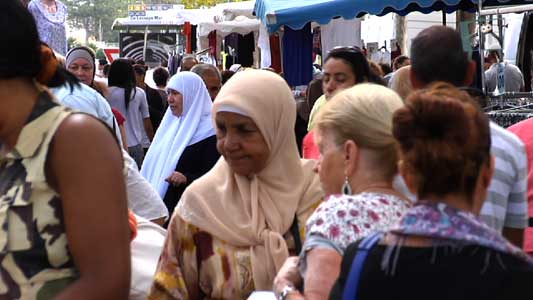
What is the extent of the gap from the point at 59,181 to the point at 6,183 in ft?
0.65

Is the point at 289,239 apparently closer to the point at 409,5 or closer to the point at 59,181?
the point at 59,181

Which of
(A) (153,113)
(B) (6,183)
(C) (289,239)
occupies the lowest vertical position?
(A) (153,113)

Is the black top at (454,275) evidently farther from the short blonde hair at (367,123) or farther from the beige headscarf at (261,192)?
the beige headscarf at (261,192)

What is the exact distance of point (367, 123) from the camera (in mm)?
2938

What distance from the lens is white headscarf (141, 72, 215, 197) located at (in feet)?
23.6

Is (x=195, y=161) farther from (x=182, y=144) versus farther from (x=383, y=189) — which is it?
(x=383, y=189)

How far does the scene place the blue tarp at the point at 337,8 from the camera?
34.2 feet

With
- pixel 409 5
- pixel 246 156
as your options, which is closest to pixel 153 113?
pixel 409 5

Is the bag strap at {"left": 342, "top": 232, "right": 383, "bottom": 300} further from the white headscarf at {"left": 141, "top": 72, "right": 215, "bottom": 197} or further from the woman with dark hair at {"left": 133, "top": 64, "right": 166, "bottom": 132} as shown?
the woman with dark hair at {"left": 133, "top": 64, "right": 166, "bottom": 132}

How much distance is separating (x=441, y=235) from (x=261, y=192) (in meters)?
1.41

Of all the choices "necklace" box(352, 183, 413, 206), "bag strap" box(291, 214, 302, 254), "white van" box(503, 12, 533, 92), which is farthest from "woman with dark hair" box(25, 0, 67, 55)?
"necklace" box(352, 183, 413, 206)

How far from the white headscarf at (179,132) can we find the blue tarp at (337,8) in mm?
3350

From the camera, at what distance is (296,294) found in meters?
2.90

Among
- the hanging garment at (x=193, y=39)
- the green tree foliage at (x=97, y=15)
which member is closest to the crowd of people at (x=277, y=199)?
the hanging garment at (x=193, y=39)
